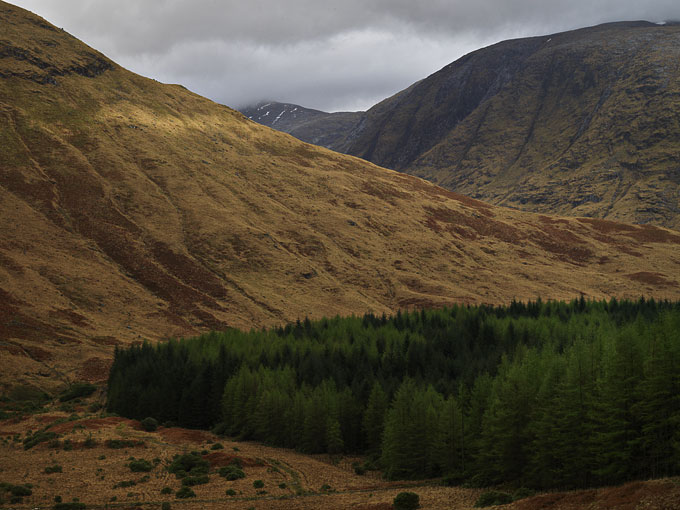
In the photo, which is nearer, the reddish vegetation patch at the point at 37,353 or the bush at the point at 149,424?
the bush at the point at 149,424

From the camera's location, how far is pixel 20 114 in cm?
17838

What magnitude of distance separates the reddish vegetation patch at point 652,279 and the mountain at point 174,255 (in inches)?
26.8

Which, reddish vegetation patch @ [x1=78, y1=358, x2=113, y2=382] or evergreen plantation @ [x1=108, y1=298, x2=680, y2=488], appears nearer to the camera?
evergreen plantation @ [x1=108, y1=298, x2=680, y2=488]

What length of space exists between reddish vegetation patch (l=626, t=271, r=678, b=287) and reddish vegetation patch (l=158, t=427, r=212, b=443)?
14377cm

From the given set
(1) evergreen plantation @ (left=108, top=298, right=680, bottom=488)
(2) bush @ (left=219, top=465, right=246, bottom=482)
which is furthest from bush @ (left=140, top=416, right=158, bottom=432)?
(2) bush @ (left=219, top=465, right=246, bottom=482)

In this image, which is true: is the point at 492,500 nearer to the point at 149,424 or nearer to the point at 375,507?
the point at 375,507

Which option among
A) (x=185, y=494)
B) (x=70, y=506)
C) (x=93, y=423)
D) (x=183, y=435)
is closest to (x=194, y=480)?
(x=185, y=494)

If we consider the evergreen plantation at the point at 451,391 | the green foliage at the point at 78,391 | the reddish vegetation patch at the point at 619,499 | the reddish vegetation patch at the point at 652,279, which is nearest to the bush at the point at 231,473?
the evergreen plantation at the point at 451,391

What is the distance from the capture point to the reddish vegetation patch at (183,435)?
74.9 m

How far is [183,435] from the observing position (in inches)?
3031

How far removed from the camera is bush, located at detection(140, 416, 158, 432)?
80.0 meters

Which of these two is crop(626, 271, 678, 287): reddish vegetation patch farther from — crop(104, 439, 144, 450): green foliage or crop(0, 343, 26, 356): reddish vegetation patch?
crop(0, 343, 26, 356): reddish vegetation patch

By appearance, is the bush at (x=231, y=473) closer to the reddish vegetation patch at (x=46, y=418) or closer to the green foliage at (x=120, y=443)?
the green foliage at (x=120, y=443)

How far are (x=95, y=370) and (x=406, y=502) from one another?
7816 centimetres
